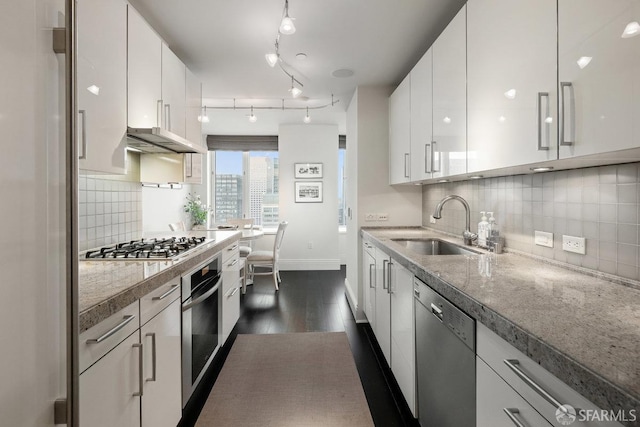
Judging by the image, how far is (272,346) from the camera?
283cm

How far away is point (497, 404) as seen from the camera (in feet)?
3.07

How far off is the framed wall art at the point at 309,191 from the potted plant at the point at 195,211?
5.48 ft

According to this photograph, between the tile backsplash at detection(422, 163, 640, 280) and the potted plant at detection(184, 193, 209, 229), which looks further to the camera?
the potted plant at detection(184, 193, 209, 229)

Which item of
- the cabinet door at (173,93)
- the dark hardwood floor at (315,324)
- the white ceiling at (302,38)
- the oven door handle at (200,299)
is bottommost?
the dark hardwood floor at (315,324)

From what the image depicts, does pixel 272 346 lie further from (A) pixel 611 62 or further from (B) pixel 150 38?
(A) pixel 611 62

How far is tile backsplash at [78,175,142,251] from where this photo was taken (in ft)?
6.48

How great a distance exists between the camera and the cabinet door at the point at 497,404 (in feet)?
2.64

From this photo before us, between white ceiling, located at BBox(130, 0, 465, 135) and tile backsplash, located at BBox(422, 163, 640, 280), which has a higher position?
white ceiling, located at BBox(130, 0, 465, 135)

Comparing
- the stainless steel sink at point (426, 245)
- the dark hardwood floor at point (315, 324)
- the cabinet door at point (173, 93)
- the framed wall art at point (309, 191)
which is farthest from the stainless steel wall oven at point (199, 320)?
the framed wall art at point (309, 191)

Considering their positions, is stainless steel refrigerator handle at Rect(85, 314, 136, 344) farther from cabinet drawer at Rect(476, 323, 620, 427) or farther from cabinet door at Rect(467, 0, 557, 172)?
cabinet door at Rect(467, 0, 557, 172)

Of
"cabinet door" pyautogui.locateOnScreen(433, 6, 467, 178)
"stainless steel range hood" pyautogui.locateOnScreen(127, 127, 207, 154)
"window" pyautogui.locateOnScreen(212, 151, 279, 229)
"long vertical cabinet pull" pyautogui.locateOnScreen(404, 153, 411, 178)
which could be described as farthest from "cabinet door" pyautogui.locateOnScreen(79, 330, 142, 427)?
"window" pyautogui.locateOnScreen(212, 151, 279, 229)

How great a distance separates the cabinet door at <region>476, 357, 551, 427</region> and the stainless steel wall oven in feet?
4.77

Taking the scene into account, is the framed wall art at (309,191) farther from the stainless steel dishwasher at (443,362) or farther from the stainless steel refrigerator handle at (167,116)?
the stainless steel dishwasher at (443,362)

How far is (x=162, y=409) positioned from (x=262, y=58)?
2.65 metres
